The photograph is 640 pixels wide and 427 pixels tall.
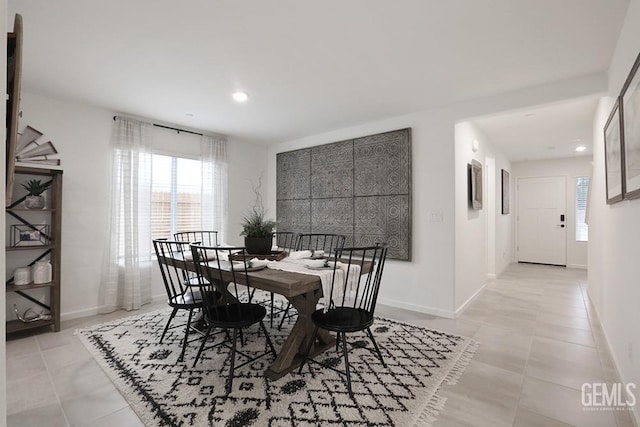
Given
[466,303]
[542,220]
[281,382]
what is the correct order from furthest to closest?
[542,220]
[466,303]
[281,382]

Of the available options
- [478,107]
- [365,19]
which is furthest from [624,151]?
[365,19]

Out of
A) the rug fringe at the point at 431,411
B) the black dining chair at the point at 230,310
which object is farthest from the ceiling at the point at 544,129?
the black dining chair at the point at 230,310

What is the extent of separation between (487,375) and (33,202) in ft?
14.2

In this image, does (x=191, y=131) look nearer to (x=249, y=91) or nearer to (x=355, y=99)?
(x=249, y=91)

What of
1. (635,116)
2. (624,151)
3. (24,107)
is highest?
(24,107)

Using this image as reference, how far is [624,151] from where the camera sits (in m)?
1.95

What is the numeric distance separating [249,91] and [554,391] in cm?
352

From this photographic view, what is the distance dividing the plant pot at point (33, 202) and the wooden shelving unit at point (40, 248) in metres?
0.03

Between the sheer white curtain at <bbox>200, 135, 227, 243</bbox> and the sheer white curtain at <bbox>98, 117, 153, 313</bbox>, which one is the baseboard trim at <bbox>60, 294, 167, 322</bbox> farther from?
the sheer white curtain at <bbox>200, 135, 227, 243</bbox>

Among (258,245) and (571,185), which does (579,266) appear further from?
(258,245)

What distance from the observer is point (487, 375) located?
7.45 feet

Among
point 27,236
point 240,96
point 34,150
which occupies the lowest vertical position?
point 27,236

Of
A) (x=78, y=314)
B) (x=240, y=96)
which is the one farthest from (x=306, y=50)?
(x=78, y=314)

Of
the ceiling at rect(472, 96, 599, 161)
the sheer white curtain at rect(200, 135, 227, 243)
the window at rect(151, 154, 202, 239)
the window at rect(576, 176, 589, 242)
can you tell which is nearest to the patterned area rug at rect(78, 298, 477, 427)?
the window at rect(151, 154, 202, 239)
